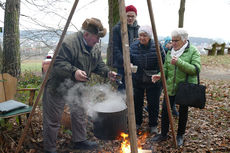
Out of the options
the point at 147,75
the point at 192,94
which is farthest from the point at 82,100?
the point at 192,94

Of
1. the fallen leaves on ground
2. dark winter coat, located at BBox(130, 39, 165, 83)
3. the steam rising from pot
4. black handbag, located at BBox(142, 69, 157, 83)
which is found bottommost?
the fallen leaves on ground

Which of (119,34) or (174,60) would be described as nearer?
(174,60)

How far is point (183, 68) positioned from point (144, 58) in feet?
Result: 2.63

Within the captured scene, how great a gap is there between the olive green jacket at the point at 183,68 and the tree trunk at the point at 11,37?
6224mm

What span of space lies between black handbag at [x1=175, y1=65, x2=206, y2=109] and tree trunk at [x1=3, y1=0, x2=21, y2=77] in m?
6.52

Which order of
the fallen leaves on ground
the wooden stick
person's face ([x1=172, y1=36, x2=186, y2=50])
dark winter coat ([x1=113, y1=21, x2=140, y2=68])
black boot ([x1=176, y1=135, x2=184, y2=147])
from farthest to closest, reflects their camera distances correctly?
dark winter coat ([x1=113, y1=21, x2=140, y2=68]) → black boot ([x1=176, y1=135, x2=184, y2=147]) → the fallen leaves on ground → person's face ([x1=172, y1=36, x2=186, y2=50]) → the wooden stick

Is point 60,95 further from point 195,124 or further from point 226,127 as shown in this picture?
point 226,127

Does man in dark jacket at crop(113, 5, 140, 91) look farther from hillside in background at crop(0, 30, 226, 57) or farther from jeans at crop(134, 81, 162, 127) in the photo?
hillside in background at crop(0, 30, 226, 57)

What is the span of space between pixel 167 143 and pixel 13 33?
699 cm

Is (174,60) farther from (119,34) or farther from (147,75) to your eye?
(119,34)

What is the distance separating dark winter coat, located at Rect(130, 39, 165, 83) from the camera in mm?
3633

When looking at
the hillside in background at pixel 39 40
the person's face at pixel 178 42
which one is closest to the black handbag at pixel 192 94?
the person's face at pixel 178 42

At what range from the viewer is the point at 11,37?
7559mm

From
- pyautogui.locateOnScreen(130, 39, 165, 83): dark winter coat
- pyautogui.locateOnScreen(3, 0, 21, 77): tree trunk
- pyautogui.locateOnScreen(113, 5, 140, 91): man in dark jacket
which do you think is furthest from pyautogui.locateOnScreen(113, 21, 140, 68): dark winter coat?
pyautogui.locateOnScreen(3, 0, 21, 77): tree trunk
